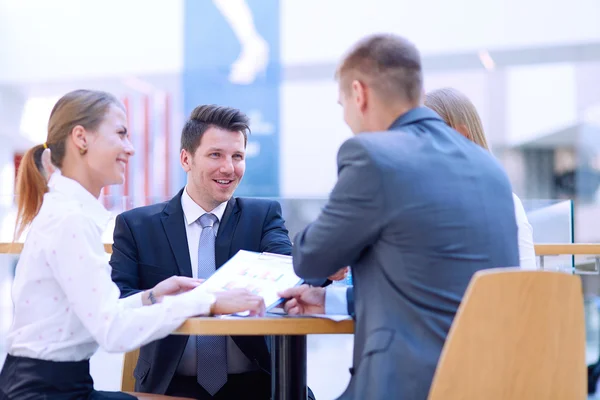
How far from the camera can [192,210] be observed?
2.35m

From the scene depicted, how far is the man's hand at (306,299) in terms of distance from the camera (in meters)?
1.78

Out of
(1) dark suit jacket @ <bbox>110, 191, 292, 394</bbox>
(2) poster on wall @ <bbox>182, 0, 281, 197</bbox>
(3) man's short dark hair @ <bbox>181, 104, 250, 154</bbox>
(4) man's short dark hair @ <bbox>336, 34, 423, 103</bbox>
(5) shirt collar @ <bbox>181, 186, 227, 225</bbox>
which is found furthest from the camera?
(2) poster on wall @ <bbox>182, 0, 281, 197</bbox>

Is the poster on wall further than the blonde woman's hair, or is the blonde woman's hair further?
the poster on wall

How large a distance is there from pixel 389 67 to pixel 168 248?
95cm

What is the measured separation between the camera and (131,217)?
90.1 inches

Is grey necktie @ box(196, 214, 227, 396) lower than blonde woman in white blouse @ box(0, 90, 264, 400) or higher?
lower

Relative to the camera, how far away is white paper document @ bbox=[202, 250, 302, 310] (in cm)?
179

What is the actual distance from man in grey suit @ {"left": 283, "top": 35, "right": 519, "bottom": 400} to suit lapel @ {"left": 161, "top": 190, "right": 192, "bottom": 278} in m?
0.73

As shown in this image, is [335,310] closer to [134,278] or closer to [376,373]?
[376,373]

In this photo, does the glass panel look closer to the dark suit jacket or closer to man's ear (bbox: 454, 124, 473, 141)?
man's ear (bbox: 454, 124, 473, 141)

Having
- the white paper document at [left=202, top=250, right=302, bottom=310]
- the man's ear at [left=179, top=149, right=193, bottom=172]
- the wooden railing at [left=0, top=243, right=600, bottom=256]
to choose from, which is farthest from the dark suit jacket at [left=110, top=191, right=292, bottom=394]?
the wooden railing at [left=0, top=243, right=600, bottom=256]

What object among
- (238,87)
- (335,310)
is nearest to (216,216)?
(335,310)

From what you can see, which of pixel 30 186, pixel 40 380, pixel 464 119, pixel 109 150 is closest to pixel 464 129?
pixel 464 119

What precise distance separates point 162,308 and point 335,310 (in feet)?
1.35
